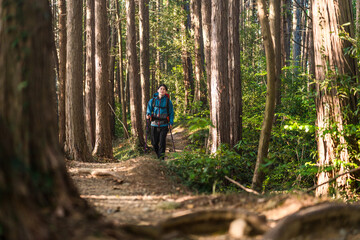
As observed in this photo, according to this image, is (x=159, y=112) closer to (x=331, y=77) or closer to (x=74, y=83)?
(x=74, y=83)

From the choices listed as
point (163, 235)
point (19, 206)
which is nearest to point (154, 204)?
point (163, 235)

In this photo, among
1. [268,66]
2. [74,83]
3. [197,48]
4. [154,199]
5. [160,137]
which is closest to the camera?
[154,199]

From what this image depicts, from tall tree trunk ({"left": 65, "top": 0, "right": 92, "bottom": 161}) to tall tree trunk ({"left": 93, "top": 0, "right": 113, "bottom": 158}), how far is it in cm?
116

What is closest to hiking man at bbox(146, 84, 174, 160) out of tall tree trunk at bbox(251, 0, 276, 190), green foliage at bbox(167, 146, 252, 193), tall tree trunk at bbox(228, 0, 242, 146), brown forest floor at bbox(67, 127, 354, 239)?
green foliage at bbox(167, 146, 252, 193)

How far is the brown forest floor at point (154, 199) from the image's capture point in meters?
3.90

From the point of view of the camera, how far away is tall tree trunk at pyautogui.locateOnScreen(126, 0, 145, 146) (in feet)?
49.3

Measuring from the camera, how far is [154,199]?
511 centimetres

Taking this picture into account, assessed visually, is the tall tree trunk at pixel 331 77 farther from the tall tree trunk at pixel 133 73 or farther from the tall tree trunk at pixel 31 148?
the tall tree trunk at pixel 133 73

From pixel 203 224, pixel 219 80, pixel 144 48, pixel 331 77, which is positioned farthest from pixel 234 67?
pixel 203 224

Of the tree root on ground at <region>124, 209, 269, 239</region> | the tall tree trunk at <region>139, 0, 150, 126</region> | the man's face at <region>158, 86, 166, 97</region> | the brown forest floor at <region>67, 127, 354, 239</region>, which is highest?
the tall tree trunk at <region>139, 0, 150, 126</region>

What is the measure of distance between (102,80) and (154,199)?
7605 mm

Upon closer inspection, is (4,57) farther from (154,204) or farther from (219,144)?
(219,144)

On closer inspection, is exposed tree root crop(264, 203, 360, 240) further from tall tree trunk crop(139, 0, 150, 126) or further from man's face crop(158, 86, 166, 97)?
tall tree trunk crop(139, 0, 150, 126)

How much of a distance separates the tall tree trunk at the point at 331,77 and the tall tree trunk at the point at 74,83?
6.97m
